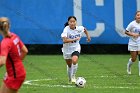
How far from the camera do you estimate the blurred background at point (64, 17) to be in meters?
32.1

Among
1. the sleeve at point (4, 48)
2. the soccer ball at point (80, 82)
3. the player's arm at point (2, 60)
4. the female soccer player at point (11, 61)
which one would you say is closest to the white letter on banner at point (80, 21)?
the soccer ball at point (80, 82)

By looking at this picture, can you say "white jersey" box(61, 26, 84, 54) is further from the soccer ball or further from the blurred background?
the blurred background

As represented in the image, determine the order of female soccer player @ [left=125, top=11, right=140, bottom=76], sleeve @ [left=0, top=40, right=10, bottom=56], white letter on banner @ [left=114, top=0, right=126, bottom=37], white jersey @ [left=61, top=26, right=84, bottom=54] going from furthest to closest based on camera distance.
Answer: white letter on banner @ [left=114, top=0, right=126, bottom=37], female soccer player @ [left=125, top=11, right=140, bottom=76], white jersey @ [left=61, top=26, right=84, bottom=54], sleeve @ [left=0, top=40, right=10, bottom=56]

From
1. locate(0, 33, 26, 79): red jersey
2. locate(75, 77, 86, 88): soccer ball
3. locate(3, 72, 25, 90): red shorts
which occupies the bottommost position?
locate(75, 77, 86, 88): soccer ball

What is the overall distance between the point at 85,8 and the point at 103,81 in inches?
602

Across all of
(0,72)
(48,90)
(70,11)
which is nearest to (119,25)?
(70,11)

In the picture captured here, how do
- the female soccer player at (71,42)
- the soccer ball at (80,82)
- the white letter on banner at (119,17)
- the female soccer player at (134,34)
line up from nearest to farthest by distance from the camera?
the soccer ball at (80,82) < the female soccer player at (71,42) < the female soccer player at (134,34) < the white letter on banner at (119,17)

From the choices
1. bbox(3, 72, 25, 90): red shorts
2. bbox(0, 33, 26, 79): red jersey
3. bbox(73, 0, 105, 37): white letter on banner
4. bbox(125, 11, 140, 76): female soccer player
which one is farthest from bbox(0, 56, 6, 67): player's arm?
bbox(73, 0, 105, 37): white letter on banner

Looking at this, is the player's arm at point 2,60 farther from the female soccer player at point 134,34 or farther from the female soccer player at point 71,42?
the female soccer player at point 134,34

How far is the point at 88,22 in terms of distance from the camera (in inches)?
1271

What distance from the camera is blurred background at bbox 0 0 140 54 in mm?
32125

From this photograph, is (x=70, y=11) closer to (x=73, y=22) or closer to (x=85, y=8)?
(x=85, y=8)

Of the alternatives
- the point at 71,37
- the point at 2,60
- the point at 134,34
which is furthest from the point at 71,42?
the point at 2,60

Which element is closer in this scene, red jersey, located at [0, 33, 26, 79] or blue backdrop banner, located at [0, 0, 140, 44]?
red jersey, located at [0, 33, 26, 79]
